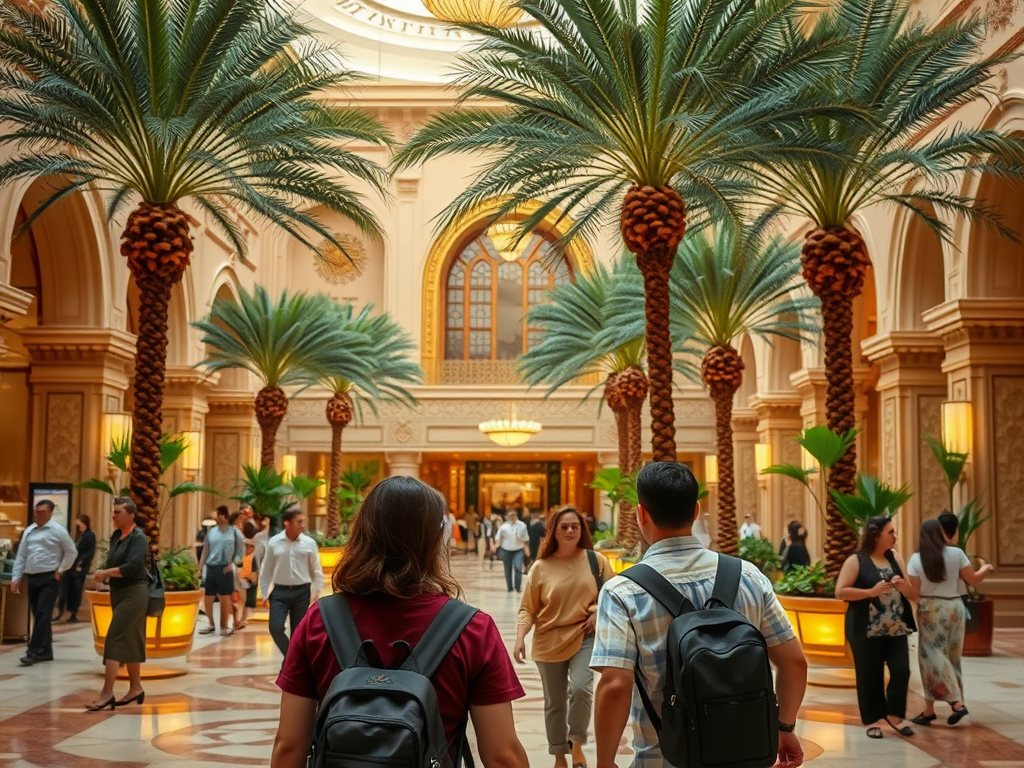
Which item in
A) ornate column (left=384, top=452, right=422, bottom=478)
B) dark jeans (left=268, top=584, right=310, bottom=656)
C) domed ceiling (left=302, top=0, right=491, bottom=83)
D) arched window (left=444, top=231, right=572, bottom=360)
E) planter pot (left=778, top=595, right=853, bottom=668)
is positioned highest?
domed ceiling (left=302, top=0, right=491, bottom=83)

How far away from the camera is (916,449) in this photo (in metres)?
19.2

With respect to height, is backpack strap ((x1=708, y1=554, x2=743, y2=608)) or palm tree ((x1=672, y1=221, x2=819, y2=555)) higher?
palm tree ((x1=672, y1=221, x2=819, y2=555))

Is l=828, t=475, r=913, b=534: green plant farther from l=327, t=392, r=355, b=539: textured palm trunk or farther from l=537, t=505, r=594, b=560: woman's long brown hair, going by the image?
l=327, t=392, r=355, b=539: textured palm trunk

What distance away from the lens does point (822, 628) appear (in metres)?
12.6

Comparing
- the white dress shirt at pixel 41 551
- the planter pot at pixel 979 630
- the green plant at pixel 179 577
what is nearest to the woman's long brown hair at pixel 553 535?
the green plant at pixel 179 577

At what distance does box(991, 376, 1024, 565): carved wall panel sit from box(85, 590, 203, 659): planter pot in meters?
10.8

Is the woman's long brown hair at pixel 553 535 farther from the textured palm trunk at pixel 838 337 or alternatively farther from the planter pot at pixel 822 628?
the textured palm trunk at pixel 838 337

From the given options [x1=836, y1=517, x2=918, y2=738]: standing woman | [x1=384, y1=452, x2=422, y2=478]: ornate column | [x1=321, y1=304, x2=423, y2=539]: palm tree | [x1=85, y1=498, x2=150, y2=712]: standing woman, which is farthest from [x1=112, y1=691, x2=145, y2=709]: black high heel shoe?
[x1=384, y1=452, x2=422, y2=478]: ornate column

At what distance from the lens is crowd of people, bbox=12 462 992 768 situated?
9.29 ft

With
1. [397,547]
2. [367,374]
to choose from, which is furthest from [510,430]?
[397,547]

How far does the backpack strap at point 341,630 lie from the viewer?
2.74 meters

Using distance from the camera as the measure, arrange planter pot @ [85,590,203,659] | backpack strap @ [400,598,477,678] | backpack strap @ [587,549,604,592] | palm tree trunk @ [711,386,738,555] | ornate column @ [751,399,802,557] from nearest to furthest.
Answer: backpack strap @ [400,598,477,678] → backpack strap @ [587,549,604,592] → planter pot @ [85,590,203,659] → palm tree trunk @ [711,386,738,555] → ornate column @ [751,399,802,557]

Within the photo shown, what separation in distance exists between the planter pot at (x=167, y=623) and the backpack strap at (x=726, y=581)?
31.6 feet

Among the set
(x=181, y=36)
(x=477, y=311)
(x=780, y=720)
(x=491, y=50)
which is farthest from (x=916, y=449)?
(x=477, y=311)
